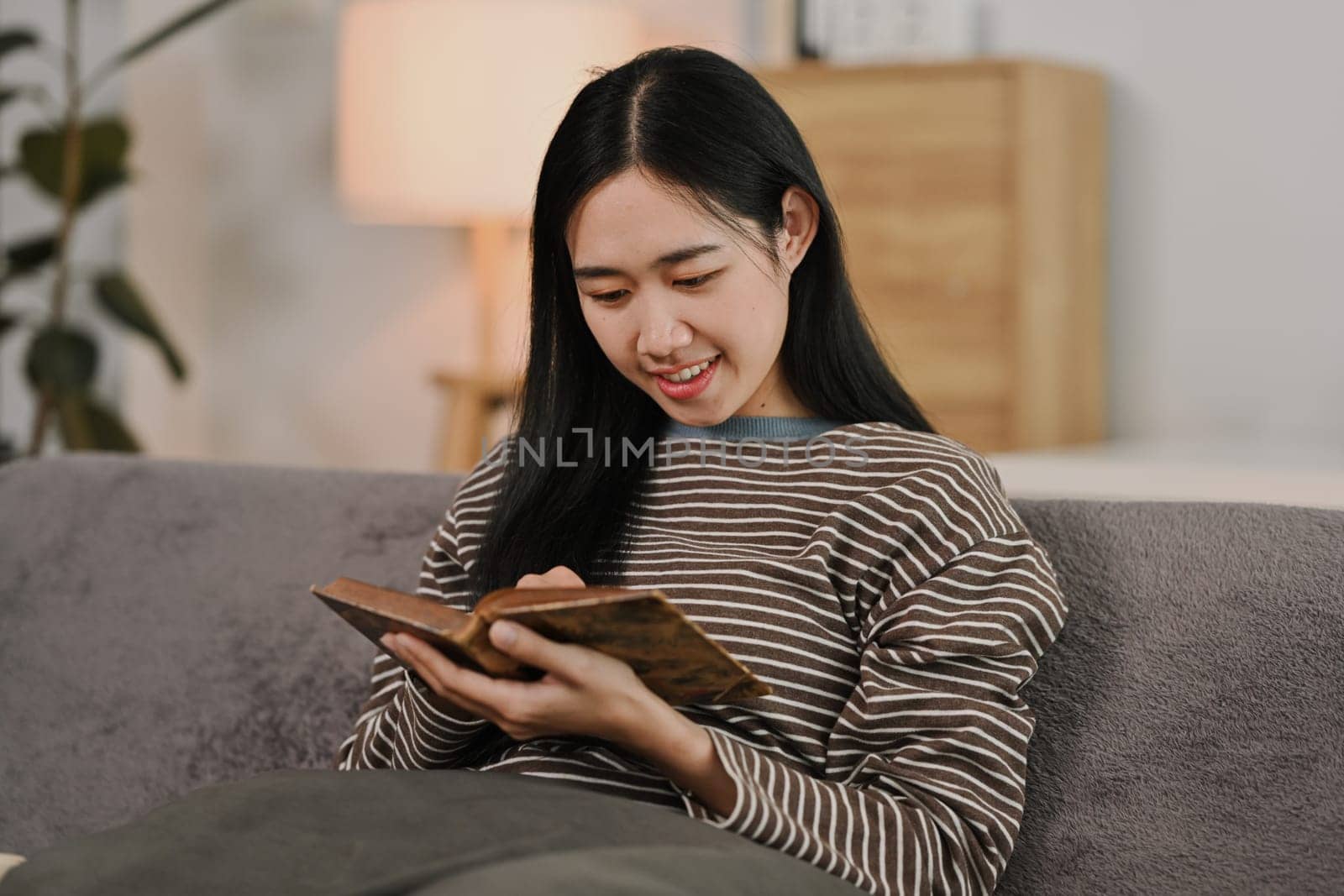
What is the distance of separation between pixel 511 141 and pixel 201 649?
1.72 metres

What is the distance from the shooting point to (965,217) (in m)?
2.89

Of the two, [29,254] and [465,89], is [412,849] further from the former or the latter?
[29,254]

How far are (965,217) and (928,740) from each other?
1949mm

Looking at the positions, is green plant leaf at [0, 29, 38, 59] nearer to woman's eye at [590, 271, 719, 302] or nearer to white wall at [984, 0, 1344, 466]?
white wall at [984, 0, 1344, 466]

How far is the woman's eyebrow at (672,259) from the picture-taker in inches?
47.1

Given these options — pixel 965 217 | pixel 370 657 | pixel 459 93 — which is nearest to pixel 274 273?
pixel 459 93

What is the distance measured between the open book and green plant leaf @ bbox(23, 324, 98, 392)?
7.95 feet

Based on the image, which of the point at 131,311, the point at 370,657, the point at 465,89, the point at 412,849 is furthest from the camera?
the point at 131,311

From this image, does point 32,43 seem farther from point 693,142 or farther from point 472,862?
point 472,862

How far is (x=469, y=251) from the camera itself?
3812mm

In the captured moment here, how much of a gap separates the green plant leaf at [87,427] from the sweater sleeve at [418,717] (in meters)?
2.04

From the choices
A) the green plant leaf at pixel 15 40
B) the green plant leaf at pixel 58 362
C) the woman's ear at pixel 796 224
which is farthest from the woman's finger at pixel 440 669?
the green plant leaf at pixel 15 40

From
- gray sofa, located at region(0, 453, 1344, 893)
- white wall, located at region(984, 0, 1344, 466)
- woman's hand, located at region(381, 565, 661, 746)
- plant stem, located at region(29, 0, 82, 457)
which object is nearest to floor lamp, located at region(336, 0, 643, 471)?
plant stem, located at region(29, 0, 82, 457)

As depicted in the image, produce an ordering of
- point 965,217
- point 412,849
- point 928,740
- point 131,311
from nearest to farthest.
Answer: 1. point 412,849
2. point 928,740
3. point 965,217
4. point 131,311
